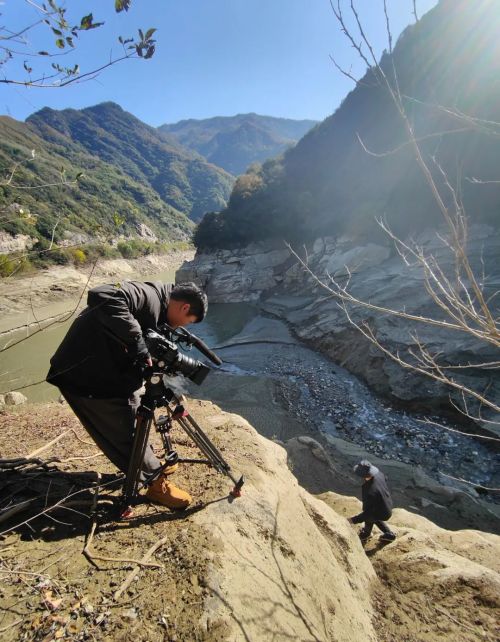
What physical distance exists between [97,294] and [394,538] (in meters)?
4.38

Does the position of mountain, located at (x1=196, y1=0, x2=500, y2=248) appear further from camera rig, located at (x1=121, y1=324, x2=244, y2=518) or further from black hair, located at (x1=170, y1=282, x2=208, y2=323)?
camera rig, located at (x1=121, y1=324, x2=244, y2=518)

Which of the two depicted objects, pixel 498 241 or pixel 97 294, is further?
pixel 498 241

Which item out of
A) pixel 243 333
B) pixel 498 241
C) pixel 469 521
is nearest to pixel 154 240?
pixel 243 333

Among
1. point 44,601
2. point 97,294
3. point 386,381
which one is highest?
point 97,294

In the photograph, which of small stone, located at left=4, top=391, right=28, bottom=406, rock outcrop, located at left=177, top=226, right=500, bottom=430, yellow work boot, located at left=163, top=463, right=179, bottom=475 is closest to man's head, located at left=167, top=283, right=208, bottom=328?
rock outcrop, located at left=177, top=226, right=500, bottom=430

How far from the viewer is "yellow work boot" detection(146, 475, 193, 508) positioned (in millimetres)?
2613

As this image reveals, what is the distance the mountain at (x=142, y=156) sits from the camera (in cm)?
10519

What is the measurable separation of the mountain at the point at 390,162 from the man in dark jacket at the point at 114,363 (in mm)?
10260

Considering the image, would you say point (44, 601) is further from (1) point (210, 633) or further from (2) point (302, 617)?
(2) point (302, 617)

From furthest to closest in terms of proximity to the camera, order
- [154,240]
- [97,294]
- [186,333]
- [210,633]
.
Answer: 1. [154,240]
2. [186,333]
3. [97,294]
4. [210,633]

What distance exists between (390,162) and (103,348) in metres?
30.8

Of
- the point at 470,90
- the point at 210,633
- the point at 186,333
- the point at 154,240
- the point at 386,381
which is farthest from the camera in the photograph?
the point at 154,240

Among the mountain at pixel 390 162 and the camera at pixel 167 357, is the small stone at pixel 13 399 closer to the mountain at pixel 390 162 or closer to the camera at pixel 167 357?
the camera at pixel 167 357

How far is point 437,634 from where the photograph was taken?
2.51 metres
